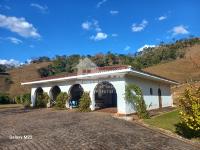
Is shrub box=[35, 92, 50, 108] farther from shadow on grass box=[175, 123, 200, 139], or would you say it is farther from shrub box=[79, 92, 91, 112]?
shadow on grass box=[175, 123, 200, 139]

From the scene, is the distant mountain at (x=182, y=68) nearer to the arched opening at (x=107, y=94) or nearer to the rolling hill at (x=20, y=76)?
the rolling hill at (x=20, y=76)

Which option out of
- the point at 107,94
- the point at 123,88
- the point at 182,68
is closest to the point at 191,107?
the point at 123,88

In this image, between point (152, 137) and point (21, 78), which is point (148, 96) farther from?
point (21, 78)

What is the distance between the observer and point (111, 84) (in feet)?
73.0

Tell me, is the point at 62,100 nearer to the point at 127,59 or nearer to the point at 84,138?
the point at 84,138

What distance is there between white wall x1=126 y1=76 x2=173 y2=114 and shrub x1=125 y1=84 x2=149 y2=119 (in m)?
0.46

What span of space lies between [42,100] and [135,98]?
39.7ft

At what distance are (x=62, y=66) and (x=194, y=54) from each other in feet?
185

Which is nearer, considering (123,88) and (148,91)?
(123,88)

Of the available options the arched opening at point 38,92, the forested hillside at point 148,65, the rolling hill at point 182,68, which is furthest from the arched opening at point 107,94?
the rolling hill at point 182,68

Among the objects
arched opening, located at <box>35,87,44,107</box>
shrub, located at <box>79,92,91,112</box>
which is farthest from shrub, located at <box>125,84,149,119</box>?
arched opening, located at <box>35,87,44,107</box>

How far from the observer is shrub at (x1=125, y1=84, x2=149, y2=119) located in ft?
61.2

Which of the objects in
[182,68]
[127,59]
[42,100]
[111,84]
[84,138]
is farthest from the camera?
[127,59]

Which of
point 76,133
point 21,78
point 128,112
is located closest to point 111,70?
point 128,112
